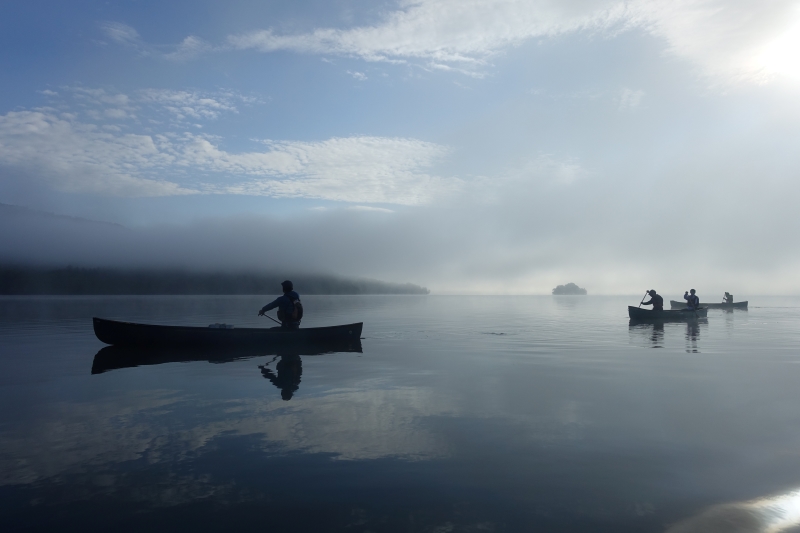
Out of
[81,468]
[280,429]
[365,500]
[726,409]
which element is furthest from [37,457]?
[726,409]

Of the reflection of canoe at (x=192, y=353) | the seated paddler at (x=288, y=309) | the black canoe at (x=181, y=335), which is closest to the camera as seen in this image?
the reflection of canoe at (x=192, y=353)

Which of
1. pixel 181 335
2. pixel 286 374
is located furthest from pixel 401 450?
pixel 181 335

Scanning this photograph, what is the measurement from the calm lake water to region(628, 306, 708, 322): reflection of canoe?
27.5 m

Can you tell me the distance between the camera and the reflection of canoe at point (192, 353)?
22109 mm

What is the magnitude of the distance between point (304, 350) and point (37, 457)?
1699 cm

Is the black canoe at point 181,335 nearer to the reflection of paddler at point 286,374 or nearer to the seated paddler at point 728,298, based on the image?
the reflection of paddler at point 286,374

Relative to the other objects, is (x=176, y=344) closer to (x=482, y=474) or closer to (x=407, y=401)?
(x=407, y=401)

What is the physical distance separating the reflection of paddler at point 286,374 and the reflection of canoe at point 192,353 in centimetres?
201

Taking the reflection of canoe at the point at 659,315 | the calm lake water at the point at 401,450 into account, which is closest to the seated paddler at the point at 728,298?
Result: the reflection of canoe at the point at 659,315

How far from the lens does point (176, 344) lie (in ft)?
79.7

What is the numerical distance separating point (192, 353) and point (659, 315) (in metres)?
40.5

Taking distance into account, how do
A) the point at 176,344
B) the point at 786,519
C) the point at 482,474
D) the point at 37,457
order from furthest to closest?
the point at 176,344 < the point at 37,457 < the point at 482,474 < the point at 786,519

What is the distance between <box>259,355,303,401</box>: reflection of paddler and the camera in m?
15.5

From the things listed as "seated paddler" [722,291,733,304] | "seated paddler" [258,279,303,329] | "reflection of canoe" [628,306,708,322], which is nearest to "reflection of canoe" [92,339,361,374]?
"seated paddler" [258,279,303,329]
